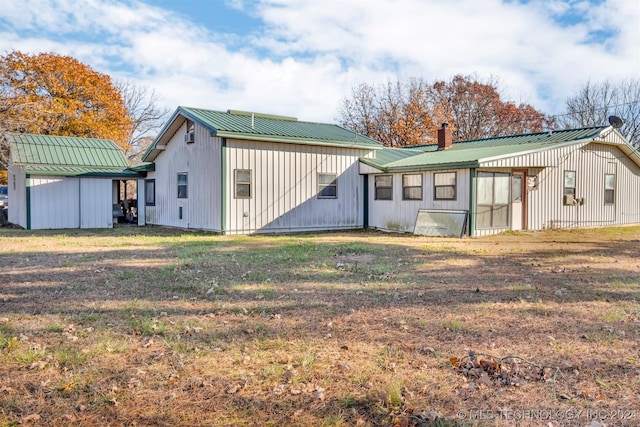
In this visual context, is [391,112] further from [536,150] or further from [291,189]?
Result: [291,189]

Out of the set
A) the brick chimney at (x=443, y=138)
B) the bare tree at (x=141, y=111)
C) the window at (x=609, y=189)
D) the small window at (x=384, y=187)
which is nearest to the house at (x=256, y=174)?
the small window at (x=384, y=187)

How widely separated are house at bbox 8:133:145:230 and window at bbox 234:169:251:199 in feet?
21.2

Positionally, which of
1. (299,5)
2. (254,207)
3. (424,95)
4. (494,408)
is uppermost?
(424,95)

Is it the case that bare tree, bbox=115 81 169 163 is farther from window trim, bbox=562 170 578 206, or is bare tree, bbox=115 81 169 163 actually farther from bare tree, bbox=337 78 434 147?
window trim, bbox=562 170 578 206

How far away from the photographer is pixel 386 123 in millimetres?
34500

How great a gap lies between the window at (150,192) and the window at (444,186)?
11.2 metres

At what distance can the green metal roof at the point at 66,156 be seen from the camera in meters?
17.2

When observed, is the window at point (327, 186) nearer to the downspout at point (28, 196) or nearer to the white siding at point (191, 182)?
the white siding at point (191, 182)

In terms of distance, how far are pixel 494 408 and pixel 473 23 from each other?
13.7 meters

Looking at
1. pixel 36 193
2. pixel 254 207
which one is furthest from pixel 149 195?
pixel 254 207

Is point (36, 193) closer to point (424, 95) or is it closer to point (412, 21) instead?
point (412, 21)

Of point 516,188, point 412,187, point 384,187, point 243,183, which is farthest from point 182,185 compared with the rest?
point 516,188

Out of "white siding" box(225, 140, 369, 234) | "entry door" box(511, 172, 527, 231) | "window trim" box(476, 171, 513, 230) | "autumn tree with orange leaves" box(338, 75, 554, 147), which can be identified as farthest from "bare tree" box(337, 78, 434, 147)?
"window trim" box(476, 171, 513, 230)

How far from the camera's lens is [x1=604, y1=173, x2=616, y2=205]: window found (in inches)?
714
